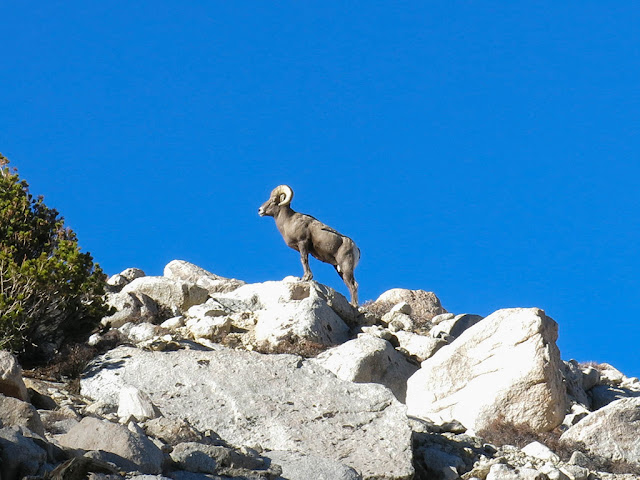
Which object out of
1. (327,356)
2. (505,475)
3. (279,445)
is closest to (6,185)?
(327,356)

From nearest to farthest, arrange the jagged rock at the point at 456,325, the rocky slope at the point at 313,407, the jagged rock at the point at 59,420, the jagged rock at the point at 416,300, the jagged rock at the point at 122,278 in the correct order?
1. the rocky slope at the point at 313,407
2. the jagged rock at the point at 59,420
3. the jagged rock at the point at 456,325
4. the jagged rock at the point at 122,278
5. the jagged rock at the point at 416,300

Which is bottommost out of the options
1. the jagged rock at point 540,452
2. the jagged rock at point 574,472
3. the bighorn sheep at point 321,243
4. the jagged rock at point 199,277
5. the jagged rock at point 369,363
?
the jagged rock at point 574,472

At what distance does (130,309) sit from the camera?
1981 centimetres

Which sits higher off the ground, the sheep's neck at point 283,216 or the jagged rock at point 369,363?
the sheep's neck at point 283,216

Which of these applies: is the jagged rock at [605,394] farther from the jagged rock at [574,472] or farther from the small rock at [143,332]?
the small rock at [143,332]

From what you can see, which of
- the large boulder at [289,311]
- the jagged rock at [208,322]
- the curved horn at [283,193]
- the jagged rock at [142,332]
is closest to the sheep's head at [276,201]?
the curved horn at [283,193]

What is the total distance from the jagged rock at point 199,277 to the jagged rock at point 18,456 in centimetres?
1452

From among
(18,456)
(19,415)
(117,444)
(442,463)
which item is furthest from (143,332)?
(18,456)

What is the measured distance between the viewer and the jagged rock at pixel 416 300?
2502 centimetres

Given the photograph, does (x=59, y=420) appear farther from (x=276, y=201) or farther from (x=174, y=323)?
(x=276, y=201)

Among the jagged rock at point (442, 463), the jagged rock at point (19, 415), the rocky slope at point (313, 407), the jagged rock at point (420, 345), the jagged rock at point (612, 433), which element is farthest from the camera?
the jagged rock at point (420, 345)

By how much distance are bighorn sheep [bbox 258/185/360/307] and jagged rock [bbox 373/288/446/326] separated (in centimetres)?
122

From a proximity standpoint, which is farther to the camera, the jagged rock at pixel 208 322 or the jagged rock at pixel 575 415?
the jagged rock at pixel 208 322

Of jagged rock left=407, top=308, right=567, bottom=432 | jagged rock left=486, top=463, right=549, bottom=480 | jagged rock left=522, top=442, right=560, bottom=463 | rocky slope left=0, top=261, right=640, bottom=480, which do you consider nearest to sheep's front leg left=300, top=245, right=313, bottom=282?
rocky slope left=0, top=261, right=640, bottom=480
